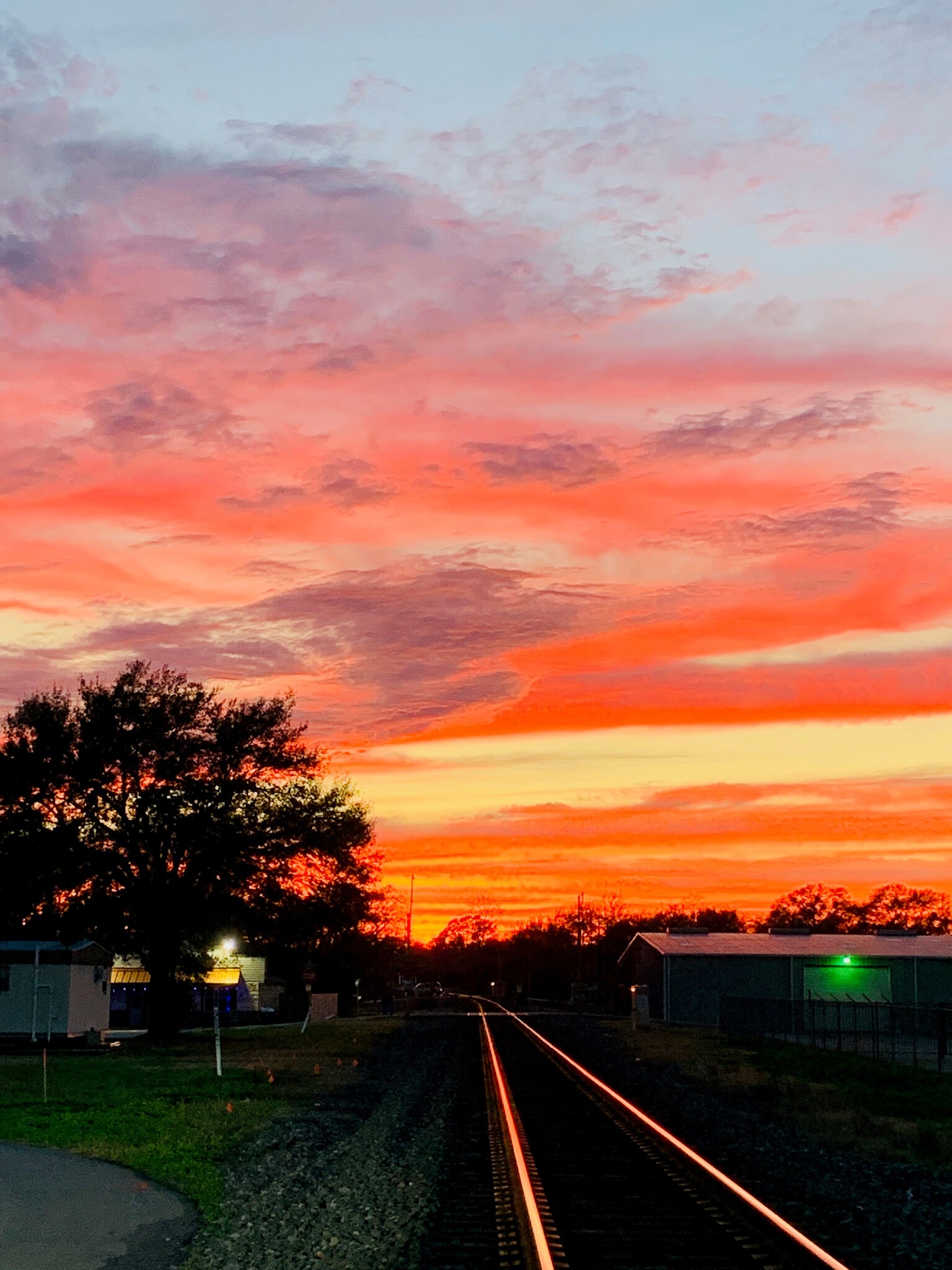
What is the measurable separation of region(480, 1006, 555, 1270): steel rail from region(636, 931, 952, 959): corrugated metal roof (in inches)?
2069

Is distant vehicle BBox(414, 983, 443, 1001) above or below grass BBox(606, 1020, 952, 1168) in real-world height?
below

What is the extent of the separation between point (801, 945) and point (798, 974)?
333 centimetres

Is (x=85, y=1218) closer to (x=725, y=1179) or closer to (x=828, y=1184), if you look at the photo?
(x=725, y=1179)

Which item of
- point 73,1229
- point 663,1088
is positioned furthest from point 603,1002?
point 73,1229

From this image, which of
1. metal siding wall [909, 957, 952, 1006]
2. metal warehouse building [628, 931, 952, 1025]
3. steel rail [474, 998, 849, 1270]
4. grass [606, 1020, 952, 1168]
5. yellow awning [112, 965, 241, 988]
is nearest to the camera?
steel rail [474, 998, 849, 1270]

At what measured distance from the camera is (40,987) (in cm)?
5772

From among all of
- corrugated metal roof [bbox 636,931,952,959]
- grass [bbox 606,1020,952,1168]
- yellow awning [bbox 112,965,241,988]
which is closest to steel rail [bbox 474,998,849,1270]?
grass [bbox 606,1020,952,1168]

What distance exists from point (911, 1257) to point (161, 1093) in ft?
63.9

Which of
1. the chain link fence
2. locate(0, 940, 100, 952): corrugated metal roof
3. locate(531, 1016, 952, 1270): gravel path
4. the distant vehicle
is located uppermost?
locate(0, 940, 100, 952): corrugated metal roof

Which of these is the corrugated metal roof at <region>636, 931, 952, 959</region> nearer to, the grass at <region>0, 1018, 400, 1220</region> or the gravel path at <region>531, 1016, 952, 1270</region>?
the grass at <region>0, 1018, 400, 1220</region>

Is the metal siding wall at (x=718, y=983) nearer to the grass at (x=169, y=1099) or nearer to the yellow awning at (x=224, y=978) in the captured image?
the yellow awning at (x=224, y=978)

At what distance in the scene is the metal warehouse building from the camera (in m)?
79.9

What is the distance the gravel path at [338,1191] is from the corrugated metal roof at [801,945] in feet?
185

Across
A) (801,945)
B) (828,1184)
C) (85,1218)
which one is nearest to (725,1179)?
(828,1184)
